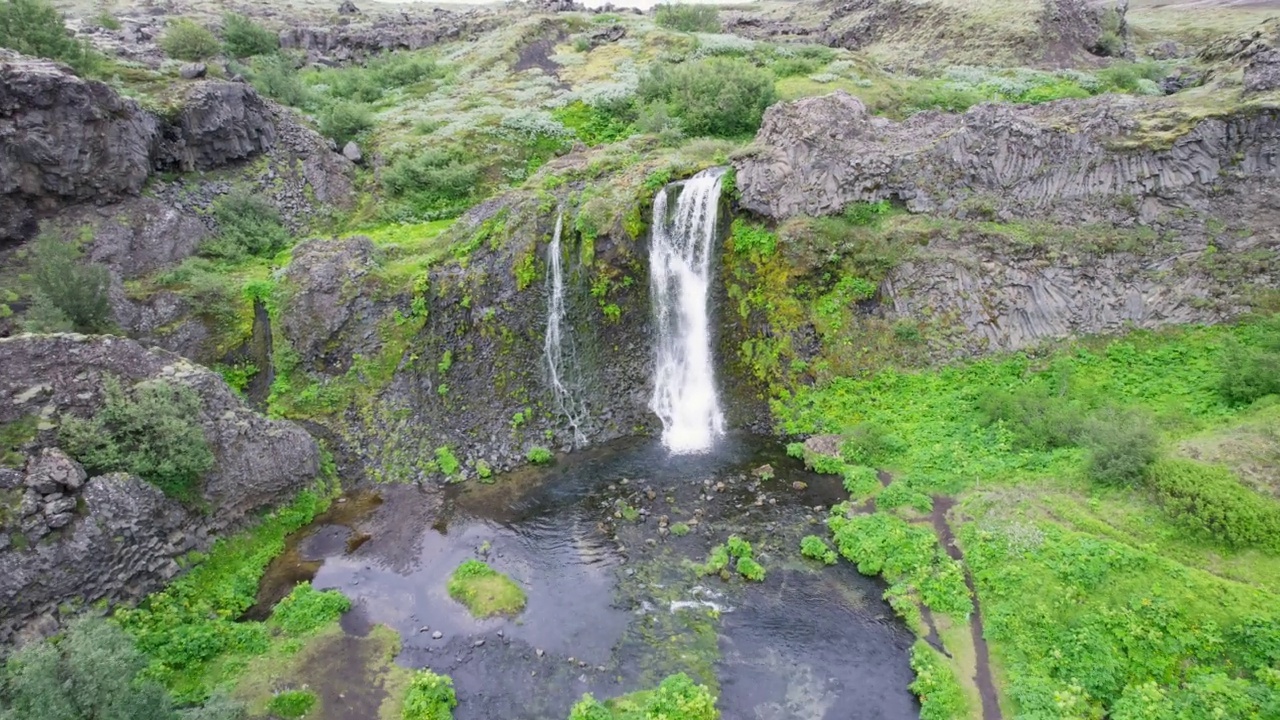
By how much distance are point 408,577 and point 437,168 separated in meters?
25.4

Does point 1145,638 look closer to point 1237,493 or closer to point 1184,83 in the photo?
point 1237,493

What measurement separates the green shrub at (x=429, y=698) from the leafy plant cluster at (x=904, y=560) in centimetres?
1141

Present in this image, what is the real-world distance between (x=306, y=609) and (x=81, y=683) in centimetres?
566

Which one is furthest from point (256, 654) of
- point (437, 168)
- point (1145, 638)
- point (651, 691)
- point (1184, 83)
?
point (1184, 83)

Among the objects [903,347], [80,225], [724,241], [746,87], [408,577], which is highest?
[746,87]

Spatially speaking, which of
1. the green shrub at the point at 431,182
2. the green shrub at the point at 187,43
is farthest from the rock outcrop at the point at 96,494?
the green shrub at the point at 187,43

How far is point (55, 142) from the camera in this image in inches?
1009

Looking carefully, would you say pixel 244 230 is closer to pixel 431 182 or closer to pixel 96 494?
pixel 431 182

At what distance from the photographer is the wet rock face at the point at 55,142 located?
2470cm

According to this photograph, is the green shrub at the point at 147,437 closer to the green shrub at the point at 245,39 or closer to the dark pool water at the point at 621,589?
the dark pool water at the point at 621,589

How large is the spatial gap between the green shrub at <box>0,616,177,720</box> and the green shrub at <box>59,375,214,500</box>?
5.36m

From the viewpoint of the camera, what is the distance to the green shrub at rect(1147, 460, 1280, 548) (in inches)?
595

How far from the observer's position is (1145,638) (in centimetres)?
1372

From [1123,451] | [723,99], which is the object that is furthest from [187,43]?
[1123,451]
